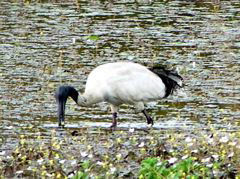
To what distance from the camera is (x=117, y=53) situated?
49.5ft

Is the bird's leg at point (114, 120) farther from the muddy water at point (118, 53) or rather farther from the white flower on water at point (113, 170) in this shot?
the white flower on water at point (113, 170)

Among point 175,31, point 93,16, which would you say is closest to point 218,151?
point 175,31

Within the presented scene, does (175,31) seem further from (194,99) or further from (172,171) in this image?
(172,171)

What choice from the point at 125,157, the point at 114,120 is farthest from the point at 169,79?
the point at 125,157

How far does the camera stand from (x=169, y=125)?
11055mm

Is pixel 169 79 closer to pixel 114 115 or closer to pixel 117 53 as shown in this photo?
pixel 114 115

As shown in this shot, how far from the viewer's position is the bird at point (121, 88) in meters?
10.9

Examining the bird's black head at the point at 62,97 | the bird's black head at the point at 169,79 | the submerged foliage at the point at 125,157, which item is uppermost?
the bird's black head at the point at 169,79

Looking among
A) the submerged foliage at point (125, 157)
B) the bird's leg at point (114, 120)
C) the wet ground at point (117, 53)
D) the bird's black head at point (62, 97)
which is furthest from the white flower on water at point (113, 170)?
the bird's leg at point (114, 120)

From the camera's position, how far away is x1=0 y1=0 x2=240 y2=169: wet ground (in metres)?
11.6

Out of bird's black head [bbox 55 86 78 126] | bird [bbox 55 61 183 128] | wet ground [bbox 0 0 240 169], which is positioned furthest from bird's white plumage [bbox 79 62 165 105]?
wet ground [bbox 0 0 240 169]

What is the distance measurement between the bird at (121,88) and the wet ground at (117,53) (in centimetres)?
29

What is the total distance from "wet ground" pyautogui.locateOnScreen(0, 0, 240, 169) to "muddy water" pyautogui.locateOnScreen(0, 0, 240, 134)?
0.01 metres

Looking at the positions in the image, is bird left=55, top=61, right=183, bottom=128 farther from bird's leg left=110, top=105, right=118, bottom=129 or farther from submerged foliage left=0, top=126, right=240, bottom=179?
submerged foliage left=0, top=126, right=240, bottom=179
